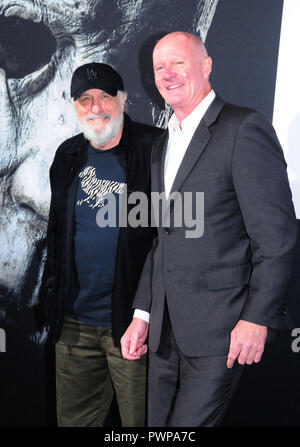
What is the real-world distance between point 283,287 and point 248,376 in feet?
3.75

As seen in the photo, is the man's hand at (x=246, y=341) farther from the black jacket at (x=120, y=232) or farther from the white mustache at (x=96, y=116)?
the white mustache at (x=96, y=116)

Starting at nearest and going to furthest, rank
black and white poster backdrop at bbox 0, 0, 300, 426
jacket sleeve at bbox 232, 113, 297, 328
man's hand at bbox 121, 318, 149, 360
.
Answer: jacket sleeve at bbox 232, 113, 297, 328 → man's hand at bbox 121, 318, 149, 360 → black and white poster backdrop at bbox 0, 0, 300, 426

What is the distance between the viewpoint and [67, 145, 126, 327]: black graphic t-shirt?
2117 mm

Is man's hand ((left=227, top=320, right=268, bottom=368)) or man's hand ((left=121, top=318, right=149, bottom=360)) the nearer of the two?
man's hand ((left=227, top=320, right=268, bottom=368))

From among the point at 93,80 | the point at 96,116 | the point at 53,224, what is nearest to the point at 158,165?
the point at 96,116

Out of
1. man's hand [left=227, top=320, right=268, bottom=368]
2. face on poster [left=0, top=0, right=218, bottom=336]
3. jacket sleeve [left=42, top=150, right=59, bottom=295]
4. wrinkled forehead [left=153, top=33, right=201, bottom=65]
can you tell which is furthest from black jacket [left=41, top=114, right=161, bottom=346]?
man's hand [left=227, top=320, right=268, bottom=368]

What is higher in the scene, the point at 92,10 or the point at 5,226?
the point at 92,10

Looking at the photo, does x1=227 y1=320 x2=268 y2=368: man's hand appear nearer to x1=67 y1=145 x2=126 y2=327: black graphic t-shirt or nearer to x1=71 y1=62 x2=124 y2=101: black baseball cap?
x1=67 y1=145 x2=126 y2=327: black graphic t-shirt

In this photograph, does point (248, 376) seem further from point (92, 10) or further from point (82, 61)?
point (92, 10)

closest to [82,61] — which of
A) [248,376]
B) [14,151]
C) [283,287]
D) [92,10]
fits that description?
[92,10]

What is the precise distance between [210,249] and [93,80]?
1.03 meters

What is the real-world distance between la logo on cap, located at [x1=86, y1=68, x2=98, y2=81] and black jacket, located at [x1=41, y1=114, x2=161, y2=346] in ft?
0.80

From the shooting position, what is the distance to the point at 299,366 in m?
2.47

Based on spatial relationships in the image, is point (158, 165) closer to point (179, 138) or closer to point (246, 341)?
point (179, 138)
